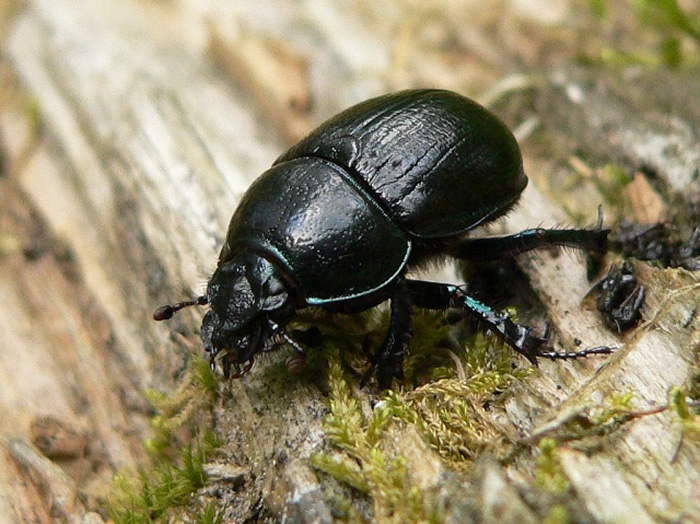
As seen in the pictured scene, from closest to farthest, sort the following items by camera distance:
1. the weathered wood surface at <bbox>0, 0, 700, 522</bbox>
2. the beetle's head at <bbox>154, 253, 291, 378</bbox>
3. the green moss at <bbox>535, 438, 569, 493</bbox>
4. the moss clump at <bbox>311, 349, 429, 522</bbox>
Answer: the green moss at <bbox>535, 438, 569, 493</bbox> < the moss clump at <bbox>311, 349, 429, 522</bbox> < the weathered wood surface at <bbox>0, 0, 700, 522</bbox> < the beetle's head at <bbox>154, 253, 291, 378</bbox>

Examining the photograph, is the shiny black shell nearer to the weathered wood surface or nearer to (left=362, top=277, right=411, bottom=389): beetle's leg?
(left=362, top=277, right=411, bottom=389): beetle's leg

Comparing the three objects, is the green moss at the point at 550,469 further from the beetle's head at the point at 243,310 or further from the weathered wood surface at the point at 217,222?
the beetle's head at the point at 243,310

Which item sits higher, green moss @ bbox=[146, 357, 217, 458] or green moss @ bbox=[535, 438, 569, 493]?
green moss @ bbox=[535, 438, 569, 493]

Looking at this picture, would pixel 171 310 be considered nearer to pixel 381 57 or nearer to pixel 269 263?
pixel 269 263

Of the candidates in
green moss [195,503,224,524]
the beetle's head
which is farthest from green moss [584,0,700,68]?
green moss [195,503,224,524]

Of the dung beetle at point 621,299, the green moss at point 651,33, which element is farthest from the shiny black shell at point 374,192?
the green moss at point 651,33

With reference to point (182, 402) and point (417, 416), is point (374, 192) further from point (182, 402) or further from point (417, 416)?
point (182, 402)

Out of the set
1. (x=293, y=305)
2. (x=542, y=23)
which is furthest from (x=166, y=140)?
(x=542, y=23)

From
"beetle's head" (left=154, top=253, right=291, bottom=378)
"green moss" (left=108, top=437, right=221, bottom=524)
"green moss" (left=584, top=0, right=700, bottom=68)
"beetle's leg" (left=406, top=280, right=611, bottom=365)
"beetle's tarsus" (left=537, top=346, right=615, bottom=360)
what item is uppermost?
"green moss" (left=584, top=0, right=700, bottom=68)
